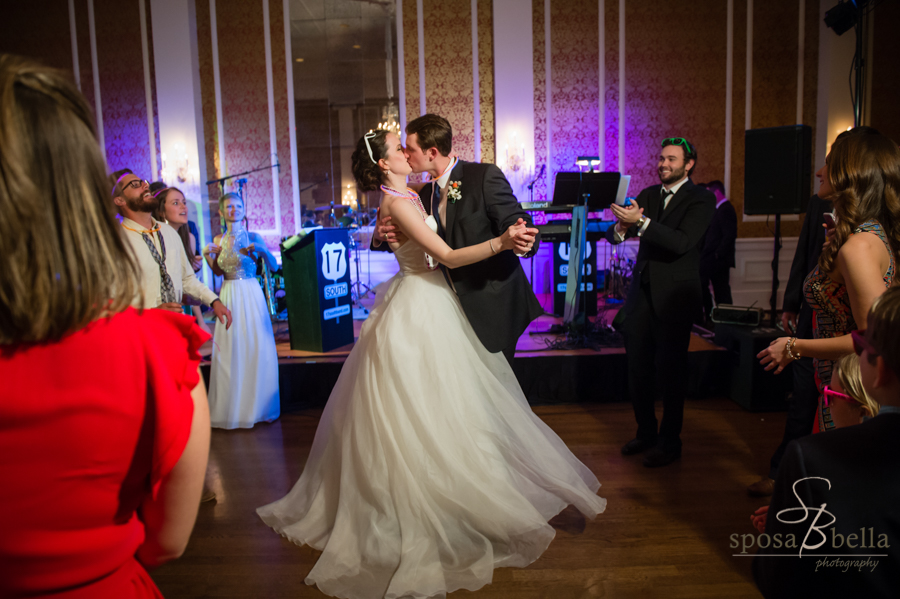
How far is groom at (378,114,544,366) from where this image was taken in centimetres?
233

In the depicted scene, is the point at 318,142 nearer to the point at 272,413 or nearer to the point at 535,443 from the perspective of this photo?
the point at 272,413

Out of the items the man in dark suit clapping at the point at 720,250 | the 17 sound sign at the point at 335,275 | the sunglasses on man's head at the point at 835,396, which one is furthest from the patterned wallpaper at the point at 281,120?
the sunglasses on man's head at the point at 835,396

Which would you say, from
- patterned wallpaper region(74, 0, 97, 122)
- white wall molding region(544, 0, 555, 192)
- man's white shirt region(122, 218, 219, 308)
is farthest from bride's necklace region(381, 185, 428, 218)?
patterned wallpaper region(74, 0, 97, 122)

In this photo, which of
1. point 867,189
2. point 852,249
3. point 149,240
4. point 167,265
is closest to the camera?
point 852,249

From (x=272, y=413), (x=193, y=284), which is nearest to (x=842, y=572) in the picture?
(x=193, y=284)

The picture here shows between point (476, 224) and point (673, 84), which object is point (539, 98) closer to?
point (673, 84)

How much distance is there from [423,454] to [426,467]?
0.17ft

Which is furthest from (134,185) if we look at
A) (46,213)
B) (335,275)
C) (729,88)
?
(729,88)

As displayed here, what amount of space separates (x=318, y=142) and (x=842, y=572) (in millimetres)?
8097

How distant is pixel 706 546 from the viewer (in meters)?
2.31

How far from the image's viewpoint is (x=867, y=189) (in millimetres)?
1779

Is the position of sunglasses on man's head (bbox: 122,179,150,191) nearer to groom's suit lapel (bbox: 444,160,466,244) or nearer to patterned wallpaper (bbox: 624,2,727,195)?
groom's suit lapel (bbox: 444,160,466,244)

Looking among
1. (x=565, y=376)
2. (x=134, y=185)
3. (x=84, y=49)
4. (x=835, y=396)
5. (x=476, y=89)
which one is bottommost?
(x=565, y=376)

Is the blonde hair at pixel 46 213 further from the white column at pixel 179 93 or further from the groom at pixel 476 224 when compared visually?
the white column at pixel 179 93
